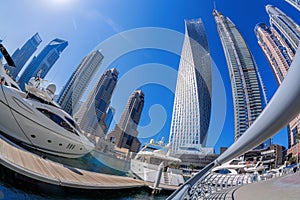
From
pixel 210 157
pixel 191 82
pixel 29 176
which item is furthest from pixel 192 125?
pixel 210 157

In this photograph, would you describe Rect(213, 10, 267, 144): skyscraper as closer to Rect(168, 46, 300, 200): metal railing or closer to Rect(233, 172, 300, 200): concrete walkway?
Rect(233, 172, 300, 200): concrete walkway

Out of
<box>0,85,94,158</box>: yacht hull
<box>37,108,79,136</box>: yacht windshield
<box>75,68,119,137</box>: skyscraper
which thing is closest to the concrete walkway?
<box>0,85,94,158</box>: yacht hull

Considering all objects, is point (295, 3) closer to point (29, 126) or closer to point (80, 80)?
point (29, 126)

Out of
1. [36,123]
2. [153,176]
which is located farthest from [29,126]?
[153,176]

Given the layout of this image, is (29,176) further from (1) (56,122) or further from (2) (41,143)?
(1) (56,122)

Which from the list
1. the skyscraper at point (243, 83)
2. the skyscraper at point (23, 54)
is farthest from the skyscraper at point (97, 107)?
the skyscraper at point (243, 83)
